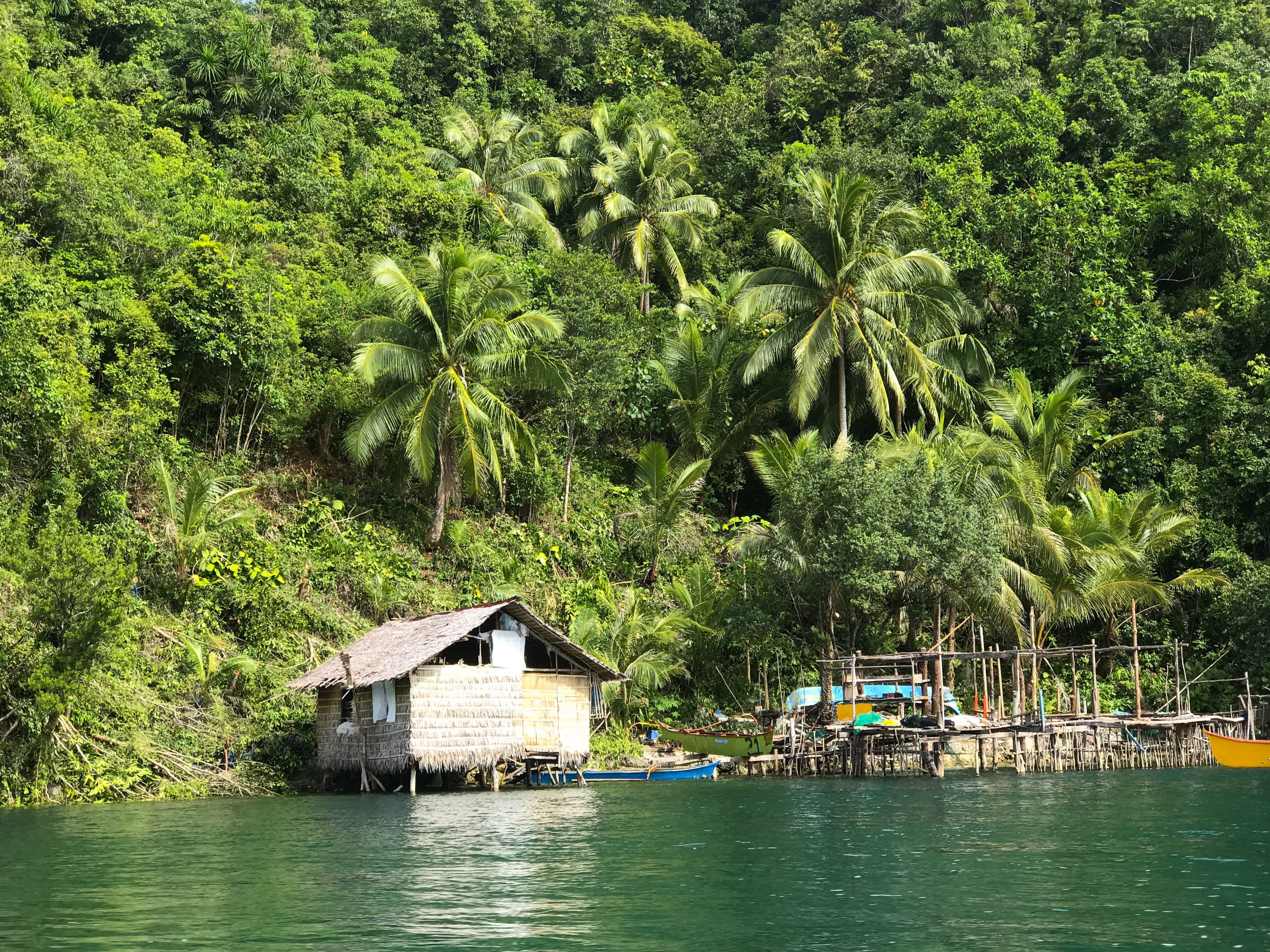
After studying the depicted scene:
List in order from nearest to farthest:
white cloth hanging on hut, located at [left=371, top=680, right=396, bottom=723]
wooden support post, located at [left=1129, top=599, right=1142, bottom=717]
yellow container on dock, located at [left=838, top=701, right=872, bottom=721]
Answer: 1. white cloth hanging on hut, located at [left=371, top=680, right=396, bottom=723]
2. yellow container on dock, located at [left=838, top=701, right=872, bottom=721]
3. wooden support post, located at [left=1129, top=599, right=1142, bottom=717]

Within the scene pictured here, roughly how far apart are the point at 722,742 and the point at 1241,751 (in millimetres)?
11989

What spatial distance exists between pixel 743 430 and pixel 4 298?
20.0m

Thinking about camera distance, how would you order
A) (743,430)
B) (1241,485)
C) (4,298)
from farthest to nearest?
1. (743,430)
2. (1241,485)
3. (4,298)

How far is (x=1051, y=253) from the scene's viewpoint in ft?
120

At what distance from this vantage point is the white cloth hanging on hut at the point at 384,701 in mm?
24562

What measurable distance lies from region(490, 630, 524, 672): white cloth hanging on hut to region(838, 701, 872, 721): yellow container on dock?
7.66 m

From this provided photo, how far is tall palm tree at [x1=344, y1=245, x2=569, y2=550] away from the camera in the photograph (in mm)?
29344

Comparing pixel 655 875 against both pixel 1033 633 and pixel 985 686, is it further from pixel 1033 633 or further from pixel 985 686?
pixel 1033 633

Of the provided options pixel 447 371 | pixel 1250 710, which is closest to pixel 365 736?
pixel 447 371

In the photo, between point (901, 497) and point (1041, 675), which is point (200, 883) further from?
point (1041, 675)

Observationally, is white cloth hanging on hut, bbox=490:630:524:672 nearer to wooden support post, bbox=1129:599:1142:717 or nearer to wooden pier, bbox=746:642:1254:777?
wooden pier, bbox=746:642:1254:777

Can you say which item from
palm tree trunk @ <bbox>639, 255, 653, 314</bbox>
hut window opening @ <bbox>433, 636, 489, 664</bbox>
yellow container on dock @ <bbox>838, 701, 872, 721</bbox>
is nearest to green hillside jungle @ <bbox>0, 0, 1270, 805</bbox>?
palm tree trunk @ <bbox>639, 255, 653, 314</bbox>

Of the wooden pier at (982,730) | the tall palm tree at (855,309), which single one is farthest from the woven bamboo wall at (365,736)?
the tall palm tree at (855,309)

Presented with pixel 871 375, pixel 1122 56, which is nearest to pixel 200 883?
pixel 871 375
